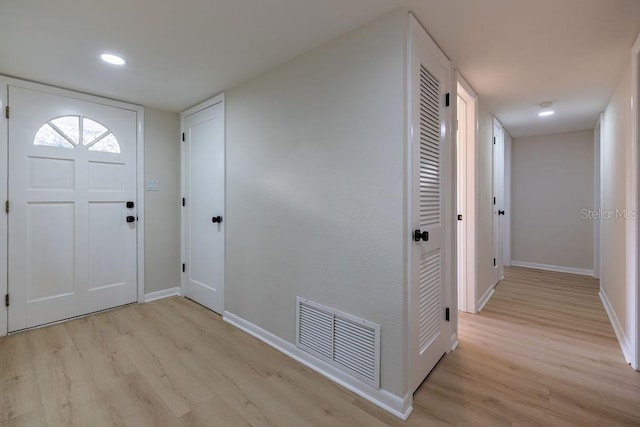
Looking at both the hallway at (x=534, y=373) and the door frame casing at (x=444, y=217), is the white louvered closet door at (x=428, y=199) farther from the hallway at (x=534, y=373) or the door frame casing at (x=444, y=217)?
the hallway at (x=534, y=373)

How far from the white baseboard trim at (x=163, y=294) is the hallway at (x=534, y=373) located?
294 cm

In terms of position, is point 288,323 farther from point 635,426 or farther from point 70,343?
point 635,426

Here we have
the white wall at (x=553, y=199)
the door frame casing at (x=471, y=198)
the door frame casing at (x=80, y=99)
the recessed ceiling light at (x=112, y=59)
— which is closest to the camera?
the recessed ceiling light at (x=112, y=59)

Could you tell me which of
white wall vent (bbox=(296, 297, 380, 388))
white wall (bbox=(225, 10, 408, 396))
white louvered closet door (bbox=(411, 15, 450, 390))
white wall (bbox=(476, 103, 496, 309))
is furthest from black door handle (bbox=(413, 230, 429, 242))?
white wall (bbox=(476, 103, 496, 309))

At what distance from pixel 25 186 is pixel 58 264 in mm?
755

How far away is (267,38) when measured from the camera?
A: 6.07 feet

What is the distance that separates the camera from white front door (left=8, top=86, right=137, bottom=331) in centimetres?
250

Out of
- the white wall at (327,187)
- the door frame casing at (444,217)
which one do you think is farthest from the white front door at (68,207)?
the door frame casing at (444,217)

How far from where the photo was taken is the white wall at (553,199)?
447cm

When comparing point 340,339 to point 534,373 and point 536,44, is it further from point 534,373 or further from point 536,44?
point 536,44

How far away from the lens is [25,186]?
2.51 metres

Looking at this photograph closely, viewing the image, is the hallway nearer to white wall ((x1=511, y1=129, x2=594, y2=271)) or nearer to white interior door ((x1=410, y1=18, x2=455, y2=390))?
white interior door ((x1=410, y1=18, x2=455, y2=390))

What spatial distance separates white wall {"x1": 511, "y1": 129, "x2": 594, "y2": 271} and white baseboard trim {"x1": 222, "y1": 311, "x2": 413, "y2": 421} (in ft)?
15.1

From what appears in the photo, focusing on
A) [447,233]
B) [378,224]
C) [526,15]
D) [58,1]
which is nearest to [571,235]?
[447,233]
